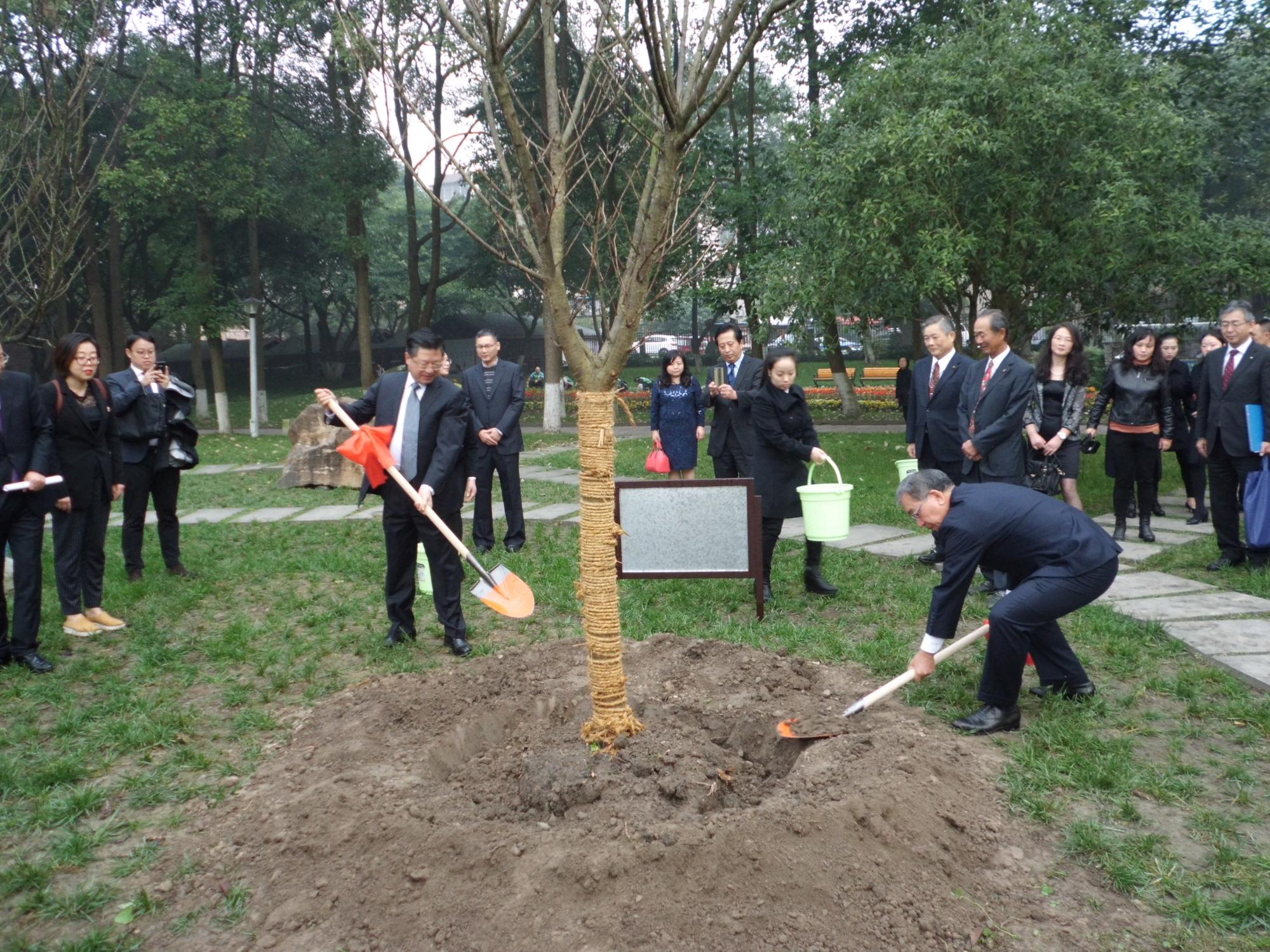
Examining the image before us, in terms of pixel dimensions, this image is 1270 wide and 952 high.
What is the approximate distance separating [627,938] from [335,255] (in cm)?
3363

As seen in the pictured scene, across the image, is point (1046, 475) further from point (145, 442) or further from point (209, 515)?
point (209, 515)

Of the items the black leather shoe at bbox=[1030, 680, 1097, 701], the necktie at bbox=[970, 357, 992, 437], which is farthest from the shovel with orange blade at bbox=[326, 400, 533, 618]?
the necktie at bbox=[970, 357, 992, 437]

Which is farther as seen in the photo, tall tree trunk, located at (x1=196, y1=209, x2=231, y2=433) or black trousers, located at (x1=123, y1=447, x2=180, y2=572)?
tall tree trunk, located at (x1=196, y1=209, x2=231, y2=433)

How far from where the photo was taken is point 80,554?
20.0ft

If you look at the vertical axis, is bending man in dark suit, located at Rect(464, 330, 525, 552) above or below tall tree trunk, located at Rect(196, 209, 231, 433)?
below

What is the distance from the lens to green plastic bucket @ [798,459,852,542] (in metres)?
5.83

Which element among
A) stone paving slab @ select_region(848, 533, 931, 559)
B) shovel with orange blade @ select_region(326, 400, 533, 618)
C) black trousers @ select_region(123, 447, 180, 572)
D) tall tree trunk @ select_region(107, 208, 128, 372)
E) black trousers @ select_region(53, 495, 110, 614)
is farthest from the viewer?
tall tree trunk @ select_region(107, 208, 128, 372)

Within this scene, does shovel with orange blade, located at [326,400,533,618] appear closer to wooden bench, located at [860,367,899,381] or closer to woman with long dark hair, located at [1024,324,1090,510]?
woman with long dark hair, located at [1024,324,1090,510]

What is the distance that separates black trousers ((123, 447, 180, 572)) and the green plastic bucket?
189 inches

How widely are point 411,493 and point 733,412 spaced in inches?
124

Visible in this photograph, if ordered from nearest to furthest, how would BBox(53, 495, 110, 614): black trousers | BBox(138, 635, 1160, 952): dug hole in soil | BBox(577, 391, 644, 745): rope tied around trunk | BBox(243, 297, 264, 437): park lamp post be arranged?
1. BBox(138, 635, 1160, 952): dug hole in soil
2. BBox(577, 391, 644, 745): rope tied around trunk
3. BBox(53, 495, 110, 614): black trousers
4. BBox(243, 297, 264, 437): park lamp post

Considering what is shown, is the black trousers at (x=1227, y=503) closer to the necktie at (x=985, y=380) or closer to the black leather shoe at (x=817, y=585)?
the necktie at (x=985, y=380)

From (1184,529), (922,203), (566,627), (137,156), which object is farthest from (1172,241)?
(137,156)

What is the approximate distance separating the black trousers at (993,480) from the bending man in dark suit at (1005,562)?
75.8 inches
